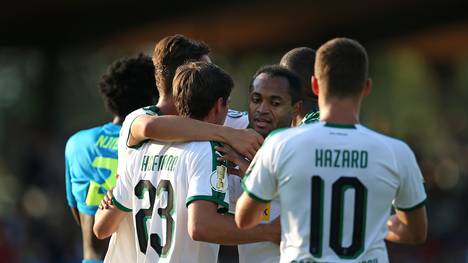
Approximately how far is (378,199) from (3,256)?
1263cm

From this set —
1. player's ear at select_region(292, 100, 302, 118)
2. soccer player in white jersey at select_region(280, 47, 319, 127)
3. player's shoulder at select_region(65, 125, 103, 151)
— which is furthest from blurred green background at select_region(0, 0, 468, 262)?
player's ear at select_region(292, 100, 302, 118)

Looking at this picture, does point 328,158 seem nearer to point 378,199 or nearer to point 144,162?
point 378,199

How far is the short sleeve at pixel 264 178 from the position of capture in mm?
4996

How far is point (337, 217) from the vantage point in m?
4.97

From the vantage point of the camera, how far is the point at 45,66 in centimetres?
2370

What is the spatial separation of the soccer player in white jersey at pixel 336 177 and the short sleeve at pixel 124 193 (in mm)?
1151

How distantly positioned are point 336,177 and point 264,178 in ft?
1.14

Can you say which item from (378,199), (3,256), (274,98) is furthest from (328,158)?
(3,256)

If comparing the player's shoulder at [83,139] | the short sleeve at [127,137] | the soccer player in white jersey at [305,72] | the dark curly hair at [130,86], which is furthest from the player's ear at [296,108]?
the player's shoulder at [83,139]

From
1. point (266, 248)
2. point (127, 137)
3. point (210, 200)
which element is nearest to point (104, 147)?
point (127, 137)

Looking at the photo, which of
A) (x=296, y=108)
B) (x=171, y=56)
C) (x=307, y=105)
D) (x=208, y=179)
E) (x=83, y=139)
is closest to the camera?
(x=208, y=179)

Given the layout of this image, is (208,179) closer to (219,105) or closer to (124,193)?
(219,105)

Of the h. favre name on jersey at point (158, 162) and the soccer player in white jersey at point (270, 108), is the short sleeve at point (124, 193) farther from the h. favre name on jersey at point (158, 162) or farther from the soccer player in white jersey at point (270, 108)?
the soccer player in white jersey at point (270, 108)

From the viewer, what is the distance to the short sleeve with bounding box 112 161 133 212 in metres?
6.01
